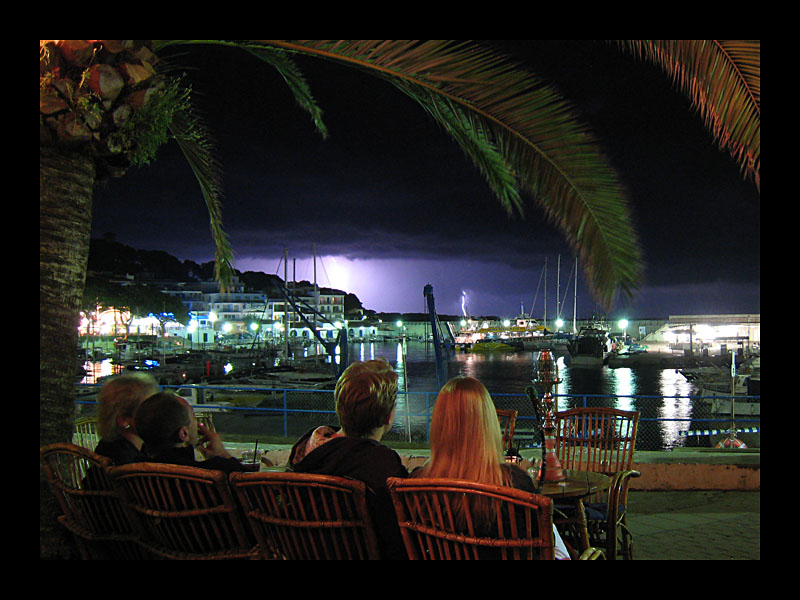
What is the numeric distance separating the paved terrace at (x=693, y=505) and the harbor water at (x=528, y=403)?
641mm

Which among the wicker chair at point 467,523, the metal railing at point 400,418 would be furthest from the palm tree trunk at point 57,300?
the metal railing at point 400,418

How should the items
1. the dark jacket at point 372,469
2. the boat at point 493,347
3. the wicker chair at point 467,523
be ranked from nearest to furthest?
the wicker chair at point 467,523 → the dark jacket at point 372,469 → the boat at point 493,347

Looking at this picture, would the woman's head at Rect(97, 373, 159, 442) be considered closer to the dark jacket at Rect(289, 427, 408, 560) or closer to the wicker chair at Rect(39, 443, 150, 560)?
the wicker chair at Rect(39, 443, 150, 560)

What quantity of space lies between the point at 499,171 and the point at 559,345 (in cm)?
11769

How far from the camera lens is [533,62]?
384 cm

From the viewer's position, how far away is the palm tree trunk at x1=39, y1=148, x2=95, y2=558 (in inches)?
135

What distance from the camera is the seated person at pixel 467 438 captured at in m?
2.24

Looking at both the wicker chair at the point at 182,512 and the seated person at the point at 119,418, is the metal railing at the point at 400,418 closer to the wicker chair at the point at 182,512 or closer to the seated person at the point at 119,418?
the seated person at the point at 119,418

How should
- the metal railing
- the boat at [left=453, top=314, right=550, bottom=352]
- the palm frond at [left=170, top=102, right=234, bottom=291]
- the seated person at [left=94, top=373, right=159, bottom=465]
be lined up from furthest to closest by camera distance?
the boat at [left=453, top=314, right=550, bottom=352] → the metal railing → the palm frond at [left=170, top=102, right=234, bottom=291] → the seated person at [left=94, top=373, right=159, bottom=465]

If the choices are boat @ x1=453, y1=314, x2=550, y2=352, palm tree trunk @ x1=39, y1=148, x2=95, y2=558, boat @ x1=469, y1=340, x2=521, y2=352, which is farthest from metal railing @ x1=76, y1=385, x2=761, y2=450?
boat @ x1=453, y1=314, x2=550, y2=352

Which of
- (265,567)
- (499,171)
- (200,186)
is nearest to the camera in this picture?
(265,567)

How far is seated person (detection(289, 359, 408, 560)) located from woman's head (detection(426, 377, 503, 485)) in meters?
0.24
